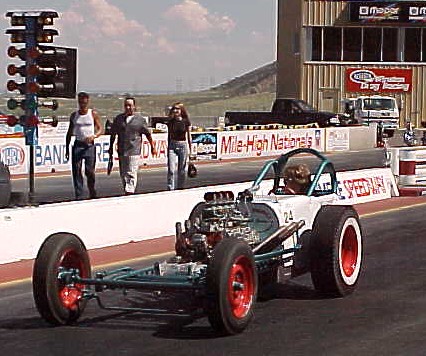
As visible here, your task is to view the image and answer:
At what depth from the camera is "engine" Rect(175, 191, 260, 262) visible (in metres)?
8.68

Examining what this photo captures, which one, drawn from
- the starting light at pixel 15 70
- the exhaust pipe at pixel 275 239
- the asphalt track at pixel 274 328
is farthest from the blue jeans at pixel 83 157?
the exhaust pipe at pixel 275 239

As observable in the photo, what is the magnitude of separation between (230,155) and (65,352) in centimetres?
2602

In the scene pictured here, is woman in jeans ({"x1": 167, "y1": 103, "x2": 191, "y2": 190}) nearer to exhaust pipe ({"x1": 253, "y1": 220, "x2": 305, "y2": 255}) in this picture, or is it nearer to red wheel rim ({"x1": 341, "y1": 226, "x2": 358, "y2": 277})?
red wheel rim ({"x1": 341, "y1": 226, "x2": 358, "y2": 277})

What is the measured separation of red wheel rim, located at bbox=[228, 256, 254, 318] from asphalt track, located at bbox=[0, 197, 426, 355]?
21 centimetres

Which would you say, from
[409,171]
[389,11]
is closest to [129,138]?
[409,171]

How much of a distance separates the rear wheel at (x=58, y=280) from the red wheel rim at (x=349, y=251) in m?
2.54

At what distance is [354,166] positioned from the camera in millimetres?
31547

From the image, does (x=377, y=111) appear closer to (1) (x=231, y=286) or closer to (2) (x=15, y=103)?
(2) (x=15, y=103)

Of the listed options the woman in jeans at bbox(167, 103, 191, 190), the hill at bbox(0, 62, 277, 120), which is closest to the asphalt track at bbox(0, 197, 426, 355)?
the woman in jeans at bbox(167, 103, 191, 190)

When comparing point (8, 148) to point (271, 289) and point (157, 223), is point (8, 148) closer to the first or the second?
point (157, 223)

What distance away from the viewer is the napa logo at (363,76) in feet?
195

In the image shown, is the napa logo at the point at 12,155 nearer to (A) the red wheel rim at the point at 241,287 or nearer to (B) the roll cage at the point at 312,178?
(B) the roll cage at the point at 312,178

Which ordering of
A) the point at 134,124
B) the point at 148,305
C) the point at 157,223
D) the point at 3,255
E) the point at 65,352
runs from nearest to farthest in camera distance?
the point at 65,352
the point at 148,305
the point at 3,255
the point at 157,223
the point at 134,124

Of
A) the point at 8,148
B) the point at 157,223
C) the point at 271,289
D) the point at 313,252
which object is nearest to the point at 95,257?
the point at 157,223
